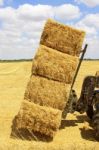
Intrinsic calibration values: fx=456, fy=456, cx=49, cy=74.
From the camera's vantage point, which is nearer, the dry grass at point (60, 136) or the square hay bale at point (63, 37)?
the dry grass at point (60, 136)

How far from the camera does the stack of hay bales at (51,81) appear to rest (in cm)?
1310

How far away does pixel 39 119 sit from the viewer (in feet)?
42.9

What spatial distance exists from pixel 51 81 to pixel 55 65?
→ 483 millimetres

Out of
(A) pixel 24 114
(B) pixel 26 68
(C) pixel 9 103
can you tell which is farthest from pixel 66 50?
(B) pixel 26 68

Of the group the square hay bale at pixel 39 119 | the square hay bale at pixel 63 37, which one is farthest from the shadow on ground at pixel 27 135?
the square hay bale at pixel 63 37

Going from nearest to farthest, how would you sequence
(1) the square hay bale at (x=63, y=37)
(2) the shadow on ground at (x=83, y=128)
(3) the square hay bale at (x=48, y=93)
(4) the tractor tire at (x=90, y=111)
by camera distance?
(3) the square hay bale at (x=48, y=93), (1) the square hay bale at (x=63, y=37), (2) the shadow on ground at (x=83, y=128), (4) the tractor tire at (x=90, y=111)

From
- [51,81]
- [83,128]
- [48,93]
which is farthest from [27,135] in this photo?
[83,128]

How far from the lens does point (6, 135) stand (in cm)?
1384

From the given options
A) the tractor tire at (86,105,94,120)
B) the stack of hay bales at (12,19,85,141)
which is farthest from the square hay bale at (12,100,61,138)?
the tractor tire at (86,105,94,120)

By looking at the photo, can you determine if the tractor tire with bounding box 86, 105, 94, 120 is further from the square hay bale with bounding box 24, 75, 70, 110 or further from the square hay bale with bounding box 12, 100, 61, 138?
the square hay bale with bounding box 12, 100, 61, 138

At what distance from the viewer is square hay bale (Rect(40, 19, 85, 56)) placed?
527 inches

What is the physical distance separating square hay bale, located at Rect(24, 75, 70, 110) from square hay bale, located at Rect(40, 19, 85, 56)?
1.07m

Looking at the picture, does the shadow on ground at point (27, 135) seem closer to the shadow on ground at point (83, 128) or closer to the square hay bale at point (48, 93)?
the square hay bale at point (48, 93)

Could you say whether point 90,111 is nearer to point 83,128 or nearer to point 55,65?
point 83,128
